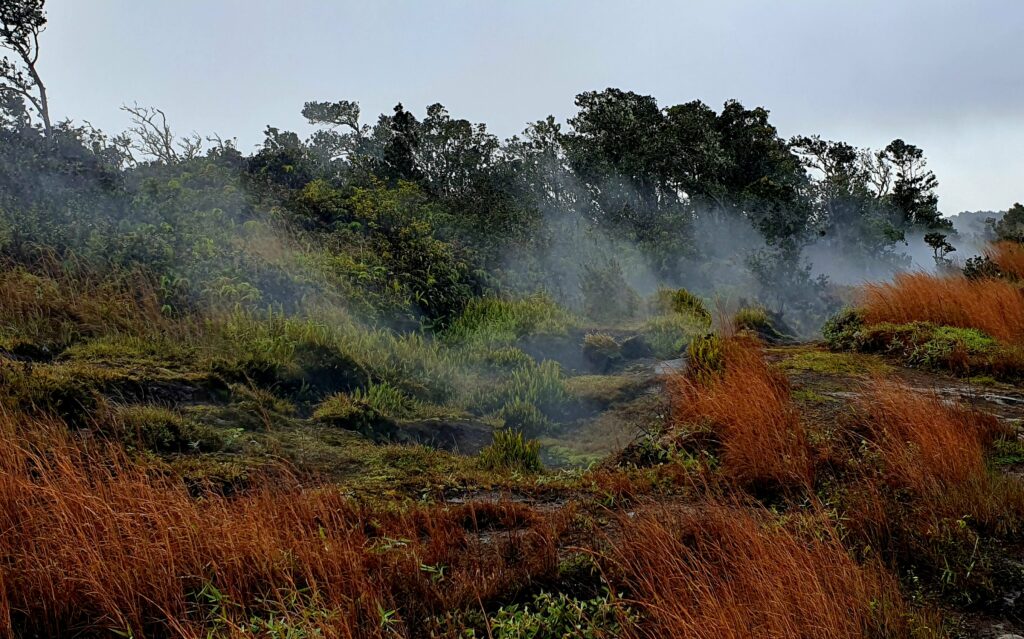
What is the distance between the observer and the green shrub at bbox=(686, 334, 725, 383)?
20.0ft

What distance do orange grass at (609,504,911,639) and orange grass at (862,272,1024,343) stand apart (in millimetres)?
6482

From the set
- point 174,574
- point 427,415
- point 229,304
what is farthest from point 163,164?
point 174,574

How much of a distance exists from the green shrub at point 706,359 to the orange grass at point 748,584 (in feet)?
10.2

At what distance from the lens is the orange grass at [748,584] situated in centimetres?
217

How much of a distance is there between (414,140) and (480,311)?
10.3m

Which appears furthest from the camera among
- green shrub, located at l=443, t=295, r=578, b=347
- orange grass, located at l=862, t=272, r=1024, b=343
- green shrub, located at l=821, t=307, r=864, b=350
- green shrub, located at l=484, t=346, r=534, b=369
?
green shrub, located at l=443, t=295, r=578, b=347

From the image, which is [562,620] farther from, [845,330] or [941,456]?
[845,330]

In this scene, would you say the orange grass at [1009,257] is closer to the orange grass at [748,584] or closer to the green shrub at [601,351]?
the green shrub at [601,351]

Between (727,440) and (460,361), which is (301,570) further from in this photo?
(460,361)

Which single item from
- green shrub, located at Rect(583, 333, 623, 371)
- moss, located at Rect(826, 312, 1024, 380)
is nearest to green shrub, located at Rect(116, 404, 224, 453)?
green shrub, located at Rect(583, 333, 623, 371)

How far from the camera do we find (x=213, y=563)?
8.50 feet

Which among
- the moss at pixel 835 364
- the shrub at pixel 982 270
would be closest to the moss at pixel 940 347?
the moss at pixel 835 364

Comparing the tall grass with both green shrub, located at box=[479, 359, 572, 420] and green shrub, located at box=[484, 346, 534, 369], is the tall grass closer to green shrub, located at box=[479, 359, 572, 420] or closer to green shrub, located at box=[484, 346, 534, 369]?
green shrub, located at box=[479, 359, 572, 420]

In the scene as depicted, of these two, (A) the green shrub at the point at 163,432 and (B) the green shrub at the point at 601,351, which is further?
(B) the green shrub at the point at 601,351
